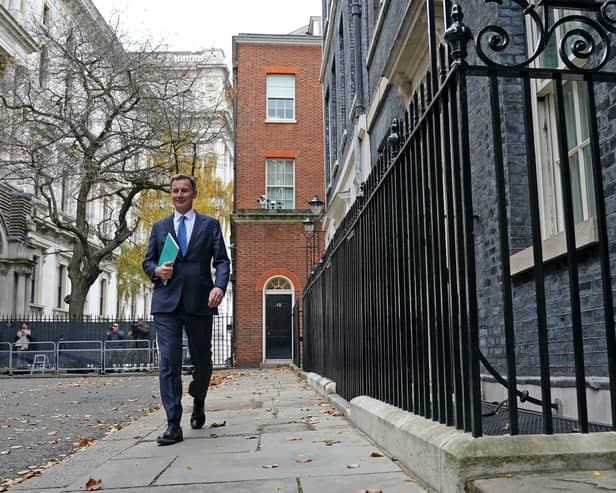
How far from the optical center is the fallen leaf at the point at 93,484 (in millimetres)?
3170

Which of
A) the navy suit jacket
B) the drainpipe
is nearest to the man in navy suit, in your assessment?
the navy suit jacket

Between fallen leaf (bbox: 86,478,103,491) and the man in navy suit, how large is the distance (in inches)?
46.0

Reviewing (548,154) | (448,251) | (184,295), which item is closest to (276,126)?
(548,154)

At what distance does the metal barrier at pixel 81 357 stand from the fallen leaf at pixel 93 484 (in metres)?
19.3

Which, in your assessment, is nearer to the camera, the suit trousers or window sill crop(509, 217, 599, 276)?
window sill crop(509, 217, 599, 276)

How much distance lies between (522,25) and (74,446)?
5.26 m

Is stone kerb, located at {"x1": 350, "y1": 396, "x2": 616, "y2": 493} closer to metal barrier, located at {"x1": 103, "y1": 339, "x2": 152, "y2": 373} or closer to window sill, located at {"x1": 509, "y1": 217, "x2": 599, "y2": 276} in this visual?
window sill, located at {"x1": 509, "y1": 217, "x2": 599, "y2": 276}

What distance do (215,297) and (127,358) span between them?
18.2 meters

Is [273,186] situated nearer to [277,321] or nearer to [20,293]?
[277,321]

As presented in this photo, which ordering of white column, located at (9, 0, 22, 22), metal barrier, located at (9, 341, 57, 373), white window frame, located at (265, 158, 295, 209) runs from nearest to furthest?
metal barrier, located at (9, 341, 57, 373)
white window frame, located at (265, 158, 295, 209)
white column, located at (9, 0, 22, 22)

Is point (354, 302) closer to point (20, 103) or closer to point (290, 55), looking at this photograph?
point (20, 103)

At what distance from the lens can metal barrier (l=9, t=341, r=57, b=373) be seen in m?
21.6

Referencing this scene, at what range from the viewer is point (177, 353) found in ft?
15.4

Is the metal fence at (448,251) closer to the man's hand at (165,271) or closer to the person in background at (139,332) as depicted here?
the man's hand at (165,271)
